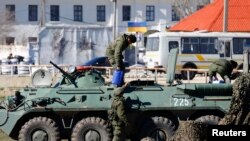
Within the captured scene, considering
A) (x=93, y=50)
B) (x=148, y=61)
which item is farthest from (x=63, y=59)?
(x=148, y=61)

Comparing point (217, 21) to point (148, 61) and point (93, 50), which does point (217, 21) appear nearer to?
point (148, 61)

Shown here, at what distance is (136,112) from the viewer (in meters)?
16.9

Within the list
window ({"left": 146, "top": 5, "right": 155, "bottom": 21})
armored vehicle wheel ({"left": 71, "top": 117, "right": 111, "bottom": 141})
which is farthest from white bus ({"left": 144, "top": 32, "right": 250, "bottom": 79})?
window ({"left": 146, "top": 5, "right": 155, "bottom": 21})

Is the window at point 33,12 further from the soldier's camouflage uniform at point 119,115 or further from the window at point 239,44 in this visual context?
the soldier's camouflage uniform at point 119,115

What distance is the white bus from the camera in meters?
40.2

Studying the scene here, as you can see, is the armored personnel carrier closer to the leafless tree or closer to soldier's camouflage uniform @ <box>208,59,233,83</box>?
soldier's camouflage uniform @ <box>208,59,233,83</box>

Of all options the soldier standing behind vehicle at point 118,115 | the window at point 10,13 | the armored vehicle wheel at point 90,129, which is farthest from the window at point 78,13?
the soldier standing behind vehicle at point 118,115

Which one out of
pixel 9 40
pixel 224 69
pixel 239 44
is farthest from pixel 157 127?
pixel 9 40

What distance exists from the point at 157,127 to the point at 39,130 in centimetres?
248

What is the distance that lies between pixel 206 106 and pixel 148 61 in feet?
86.8

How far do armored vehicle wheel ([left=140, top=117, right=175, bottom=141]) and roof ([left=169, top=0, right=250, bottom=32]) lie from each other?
28.0 m

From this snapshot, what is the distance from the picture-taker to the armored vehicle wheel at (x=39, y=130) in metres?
17.0

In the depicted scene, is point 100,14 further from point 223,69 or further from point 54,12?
point 223,69

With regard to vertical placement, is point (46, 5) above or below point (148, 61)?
above
